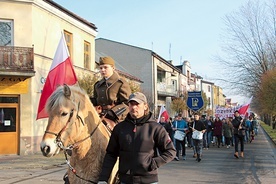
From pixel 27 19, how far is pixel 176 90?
37.7 meters

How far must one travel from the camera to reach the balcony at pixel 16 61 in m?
18.5

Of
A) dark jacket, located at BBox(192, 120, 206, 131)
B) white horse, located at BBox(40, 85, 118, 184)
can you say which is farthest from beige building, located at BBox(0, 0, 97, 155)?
white horse, located at BBox(40, 85, 118, 184)

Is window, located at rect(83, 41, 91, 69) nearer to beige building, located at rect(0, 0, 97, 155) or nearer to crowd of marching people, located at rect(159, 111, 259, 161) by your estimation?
beige building, located at rect(0, 0, 97, 155)

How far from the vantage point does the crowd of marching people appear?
16.3m

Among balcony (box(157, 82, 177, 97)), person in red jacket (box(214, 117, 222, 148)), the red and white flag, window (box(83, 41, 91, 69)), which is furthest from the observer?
balcony (box(157, 82, 177, 97))

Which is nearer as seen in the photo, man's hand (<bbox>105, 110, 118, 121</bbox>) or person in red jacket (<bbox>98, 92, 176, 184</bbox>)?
person in red jacket (<bbox>98, 92, 176, 184</bbox>)

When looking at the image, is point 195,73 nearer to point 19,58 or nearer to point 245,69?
point 245,69

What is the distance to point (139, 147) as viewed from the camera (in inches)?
152

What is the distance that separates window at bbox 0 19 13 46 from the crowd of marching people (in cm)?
929

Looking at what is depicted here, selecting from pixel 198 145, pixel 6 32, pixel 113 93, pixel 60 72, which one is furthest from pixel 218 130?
pixel 113 93

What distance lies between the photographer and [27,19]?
19656 millimetres

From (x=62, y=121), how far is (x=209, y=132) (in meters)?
20.7

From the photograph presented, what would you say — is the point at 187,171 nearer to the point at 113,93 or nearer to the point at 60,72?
the point at 60,72

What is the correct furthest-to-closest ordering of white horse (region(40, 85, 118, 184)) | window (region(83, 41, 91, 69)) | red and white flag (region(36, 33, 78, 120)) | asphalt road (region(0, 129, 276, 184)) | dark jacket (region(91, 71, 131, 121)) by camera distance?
window (region(83, 41, 91, 69)) < asphalt road (region(0, 129, 276, 184)) < red and white flag (region(36, 33, 78, 120)) < dark jacket (region(91, 71, 131, 121)) < white horse (region(40, 85, 118, 184))
